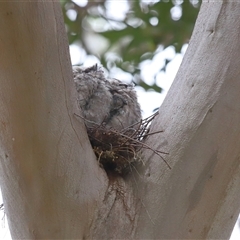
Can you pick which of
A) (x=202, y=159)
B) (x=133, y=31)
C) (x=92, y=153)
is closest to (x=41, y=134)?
(x=92, y=153)

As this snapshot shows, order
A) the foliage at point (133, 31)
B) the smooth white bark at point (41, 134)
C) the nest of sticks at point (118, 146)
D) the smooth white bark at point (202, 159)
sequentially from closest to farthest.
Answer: the smooth white bark at point (41, 134) < the smooth white bark at point (202, 159) < the nest of sticks at point (118, 146) < the foliage at point (133, 31)

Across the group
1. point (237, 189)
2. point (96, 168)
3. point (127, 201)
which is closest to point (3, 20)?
point (96, 168)

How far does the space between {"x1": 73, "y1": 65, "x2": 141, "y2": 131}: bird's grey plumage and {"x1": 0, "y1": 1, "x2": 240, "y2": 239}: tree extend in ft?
1.80

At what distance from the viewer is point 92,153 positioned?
2.67 meters

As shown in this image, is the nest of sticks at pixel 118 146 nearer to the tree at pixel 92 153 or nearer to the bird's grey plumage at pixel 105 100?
the tree at pixel 92 153

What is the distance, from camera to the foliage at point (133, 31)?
5.41m

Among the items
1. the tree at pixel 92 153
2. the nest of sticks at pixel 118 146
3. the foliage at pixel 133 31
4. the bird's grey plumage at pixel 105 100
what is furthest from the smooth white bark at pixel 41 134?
the foliage at pixel 133 31

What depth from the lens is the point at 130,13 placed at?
5793 millimetres

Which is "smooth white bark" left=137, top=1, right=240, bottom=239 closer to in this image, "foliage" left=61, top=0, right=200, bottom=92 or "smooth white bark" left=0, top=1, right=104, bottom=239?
"smooth white bark" left=0, top=1, right=104, bottom=239

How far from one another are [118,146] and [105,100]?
0.54 meters

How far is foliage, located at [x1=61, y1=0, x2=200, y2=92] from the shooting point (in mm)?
5410

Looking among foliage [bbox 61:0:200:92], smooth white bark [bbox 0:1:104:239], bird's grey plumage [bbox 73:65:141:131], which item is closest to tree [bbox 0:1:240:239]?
smooth white bark [bbox 0:1:104:239]

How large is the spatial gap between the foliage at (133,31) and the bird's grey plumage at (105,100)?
1.52 metres

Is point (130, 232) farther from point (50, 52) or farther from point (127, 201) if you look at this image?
point (50, 52)
